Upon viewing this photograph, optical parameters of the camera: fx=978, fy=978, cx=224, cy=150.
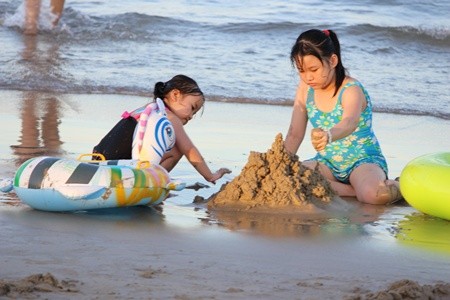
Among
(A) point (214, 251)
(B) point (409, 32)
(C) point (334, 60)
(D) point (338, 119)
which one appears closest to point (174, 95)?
(C) point (334, 60)

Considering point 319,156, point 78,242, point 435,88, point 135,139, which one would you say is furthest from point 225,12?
point 78,242

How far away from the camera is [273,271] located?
14.3ft

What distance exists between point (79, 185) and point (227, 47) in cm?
785

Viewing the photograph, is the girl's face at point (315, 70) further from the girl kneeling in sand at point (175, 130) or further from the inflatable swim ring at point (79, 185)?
the inflatable swim ring at point (79, 185)

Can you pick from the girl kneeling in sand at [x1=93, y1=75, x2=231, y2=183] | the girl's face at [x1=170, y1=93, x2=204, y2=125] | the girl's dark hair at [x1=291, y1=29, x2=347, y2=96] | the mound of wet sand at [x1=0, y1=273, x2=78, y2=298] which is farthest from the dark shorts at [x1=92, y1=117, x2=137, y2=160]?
the mound of wet sand at [x1=0, y1=273, x2=78, y2=298]

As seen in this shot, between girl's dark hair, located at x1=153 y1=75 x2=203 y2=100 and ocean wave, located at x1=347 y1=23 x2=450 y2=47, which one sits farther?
ocean wave, located at x1=347 y1=23 x2=450 y2=47

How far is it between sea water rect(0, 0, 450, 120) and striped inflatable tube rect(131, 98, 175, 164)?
13.7 feet

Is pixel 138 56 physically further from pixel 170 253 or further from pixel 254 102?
pixel 170 253

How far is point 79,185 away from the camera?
5.30m

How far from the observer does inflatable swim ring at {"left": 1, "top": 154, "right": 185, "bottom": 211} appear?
531 centimetres

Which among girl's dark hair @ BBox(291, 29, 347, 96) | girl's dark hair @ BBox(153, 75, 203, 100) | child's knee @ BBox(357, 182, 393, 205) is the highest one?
girl's dark hair @ BBox(291, 29, 347, 96)

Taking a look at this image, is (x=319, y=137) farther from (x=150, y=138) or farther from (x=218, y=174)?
(x=150, y=138)

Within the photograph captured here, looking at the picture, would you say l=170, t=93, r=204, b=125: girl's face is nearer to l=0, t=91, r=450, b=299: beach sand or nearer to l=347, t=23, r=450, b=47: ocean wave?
l=0, t=91, r=450, b=299: beach sand

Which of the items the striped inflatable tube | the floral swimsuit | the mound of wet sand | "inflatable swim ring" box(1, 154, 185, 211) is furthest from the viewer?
the floral swimsuit
